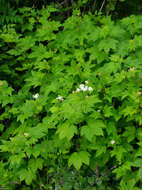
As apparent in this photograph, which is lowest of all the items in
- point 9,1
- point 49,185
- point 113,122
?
point 49,185

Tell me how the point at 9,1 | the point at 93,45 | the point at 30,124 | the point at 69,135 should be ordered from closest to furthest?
the point at 69,135 → the point at 30,124 → the point at 93,45 → the point at 9,1

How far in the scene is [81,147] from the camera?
2672mm

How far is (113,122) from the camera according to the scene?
2678 mm

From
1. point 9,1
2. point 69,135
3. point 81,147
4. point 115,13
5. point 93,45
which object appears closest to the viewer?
point 69,135

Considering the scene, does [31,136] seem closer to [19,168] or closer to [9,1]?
[19,168]

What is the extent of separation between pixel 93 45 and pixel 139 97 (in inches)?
→ 52.8

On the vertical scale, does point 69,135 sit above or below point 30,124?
above

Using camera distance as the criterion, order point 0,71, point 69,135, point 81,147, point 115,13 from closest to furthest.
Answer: point 69,135 → point 81,147 → point 0,71 → point 115,13

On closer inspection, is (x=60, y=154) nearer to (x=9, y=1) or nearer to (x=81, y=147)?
(x=81, y=147)

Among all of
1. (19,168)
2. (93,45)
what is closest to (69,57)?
(93,45)

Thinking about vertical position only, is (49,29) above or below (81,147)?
above

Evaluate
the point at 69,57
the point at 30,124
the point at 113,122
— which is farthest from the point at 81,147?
the point at 69,57

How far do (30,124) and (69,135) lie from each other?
0.90m

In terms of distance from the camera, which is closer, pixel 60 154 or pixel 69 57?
pixel 60 154
